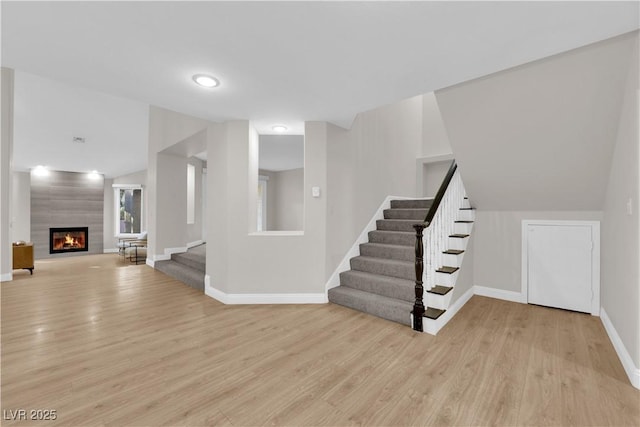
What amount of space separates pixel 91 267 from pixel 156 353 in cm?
546

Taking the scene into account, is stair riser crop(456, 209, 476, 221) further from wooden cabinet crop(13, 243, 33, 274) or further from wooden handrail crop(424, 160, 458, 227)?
wooden cabinet crop(13, 243, 33, 274)

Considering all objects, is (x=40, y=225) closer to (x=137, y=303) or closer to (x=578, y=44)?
(x=137, y=303)

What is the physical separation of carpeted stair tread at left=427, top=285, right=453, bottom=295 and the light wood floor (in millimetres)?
376

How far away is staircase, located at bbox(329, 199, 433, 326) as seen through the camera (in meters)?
3.25

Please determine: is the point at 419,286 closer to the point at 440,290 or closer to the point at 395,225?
the point at 440,290

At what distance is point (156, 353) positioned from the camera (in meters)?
2.38

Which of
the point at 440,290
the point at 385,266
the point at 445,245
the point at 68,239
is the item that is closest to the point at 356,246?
the point at 385,266

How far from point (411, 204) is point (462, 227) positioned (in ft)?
3.81

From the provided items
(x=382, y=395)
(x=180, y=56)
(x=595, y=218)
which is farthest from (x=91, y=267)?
(x=595, y=218)

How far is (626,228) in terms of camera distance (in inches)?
90.1

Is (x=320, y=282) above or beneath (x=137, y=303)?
above

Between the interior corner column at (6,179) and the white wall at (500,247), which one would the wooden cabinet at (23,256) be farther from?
the white wall at (500,247)

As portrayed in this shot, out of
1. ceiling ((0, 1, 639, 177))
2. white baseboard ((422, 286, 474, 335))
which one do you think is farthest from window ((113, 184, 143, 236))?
white baseboard ((422, 286, 474, 335))

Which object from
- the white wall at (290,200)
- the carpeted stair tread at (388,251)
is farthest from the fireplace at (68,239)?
the carpeted stair tread at (388,251)
